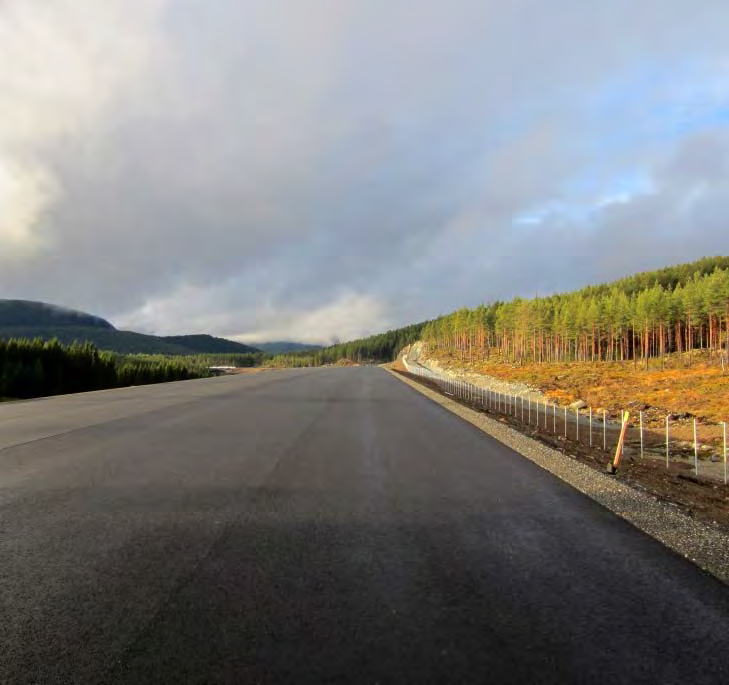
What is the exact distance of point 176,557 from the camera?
165 inches

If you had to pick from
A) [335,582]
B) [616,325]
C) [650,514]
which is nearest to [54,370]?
[335,582]

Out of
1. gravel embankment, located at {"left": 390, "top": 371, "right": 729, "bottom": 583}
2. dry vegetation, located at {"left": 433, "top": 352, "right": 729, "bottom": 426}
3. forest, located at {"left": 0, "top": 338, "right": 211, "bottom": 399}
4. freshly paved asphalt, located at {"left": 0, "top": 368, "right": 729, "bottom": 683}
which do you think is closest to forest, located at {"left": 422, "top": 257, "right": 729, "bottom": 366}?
dry vegetation, located at {"left": 433, "top": 352, "right": 729, "bottom": 426}

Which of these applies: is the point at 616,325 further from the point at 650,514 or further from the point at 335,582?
the point at 335,582

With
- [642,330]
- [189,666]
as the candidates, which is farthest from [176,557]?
[642,330]

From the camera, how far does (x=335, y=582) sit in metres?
3.73

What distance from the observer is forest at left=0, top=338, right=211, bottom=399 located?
2748 centimetres

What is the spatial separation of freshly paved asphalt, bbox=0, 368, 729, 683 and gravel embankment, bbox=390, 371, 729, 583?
0.78 feet

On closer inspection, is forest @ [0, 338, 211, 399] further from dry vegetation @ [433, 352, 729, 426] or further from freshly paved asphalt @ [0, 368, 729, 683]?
dry vegetation @ [433, 352, 729, 426]

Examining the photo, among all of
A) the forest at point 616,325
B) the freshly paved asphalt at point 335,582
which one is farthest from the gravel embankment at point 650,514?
the forest at point 616,325

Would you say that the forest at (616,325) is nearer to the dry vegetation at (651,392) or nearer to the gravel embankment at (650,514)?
the dry vegetation at (651,392)

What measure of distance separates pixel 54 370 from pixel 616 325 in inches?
3489

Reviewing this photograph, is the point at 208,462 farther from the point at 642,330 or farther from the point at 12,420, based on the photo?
the point at 642,330

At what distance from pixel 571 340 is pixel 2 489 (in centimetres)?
10558

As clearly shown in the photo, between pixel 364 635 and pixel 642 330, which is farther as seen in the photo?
pixel 642 330
